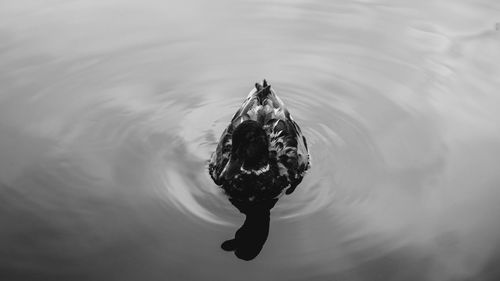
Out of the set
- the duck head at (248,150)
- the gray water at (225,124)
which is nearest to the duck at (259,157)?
the duck head at (248,150)

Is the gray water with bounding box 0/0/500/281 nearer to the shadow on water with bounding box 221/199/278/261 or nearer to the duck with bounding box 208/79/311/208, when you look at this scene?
the shadow on water with bounding box 221/199/278/261

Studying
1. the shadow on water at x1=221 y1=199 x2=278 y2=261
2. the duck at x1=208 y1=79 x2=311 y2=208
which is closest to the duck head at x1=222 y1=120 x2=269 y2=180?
the duck at x1=208 y1=79 x2=311 y2=208

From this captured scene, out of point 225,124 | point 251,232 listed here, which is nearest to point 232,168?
point 251,232

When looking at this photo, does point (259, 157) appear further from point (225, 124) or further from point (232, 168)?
point (225, 124)

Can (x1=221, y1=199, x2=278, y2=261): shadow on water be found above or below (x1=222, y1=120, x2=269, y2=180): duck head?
below

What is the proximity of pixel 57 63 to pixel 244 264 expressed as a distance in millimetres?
4752

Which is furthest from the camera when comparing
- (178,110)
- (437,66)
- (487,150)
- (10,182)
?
(437,66)

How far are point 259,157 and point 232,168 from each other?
13.0 inches

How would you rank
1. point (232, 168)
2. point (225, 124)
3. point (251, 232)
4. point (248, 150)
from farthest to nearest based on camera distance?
1. point (225, 124)
2. point (232, 168)
3. point (248, 150)
4. point (251, 232)

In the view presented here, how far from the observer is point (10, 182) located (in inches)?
279

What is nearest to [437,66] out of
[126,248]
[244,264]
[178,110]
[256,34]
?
[256,34]

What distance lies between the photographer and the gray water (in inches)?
245

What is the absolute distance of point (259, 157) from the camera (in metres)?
6.77

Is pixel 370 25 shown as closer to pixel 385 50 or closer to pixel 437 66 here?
pixel 385 50
